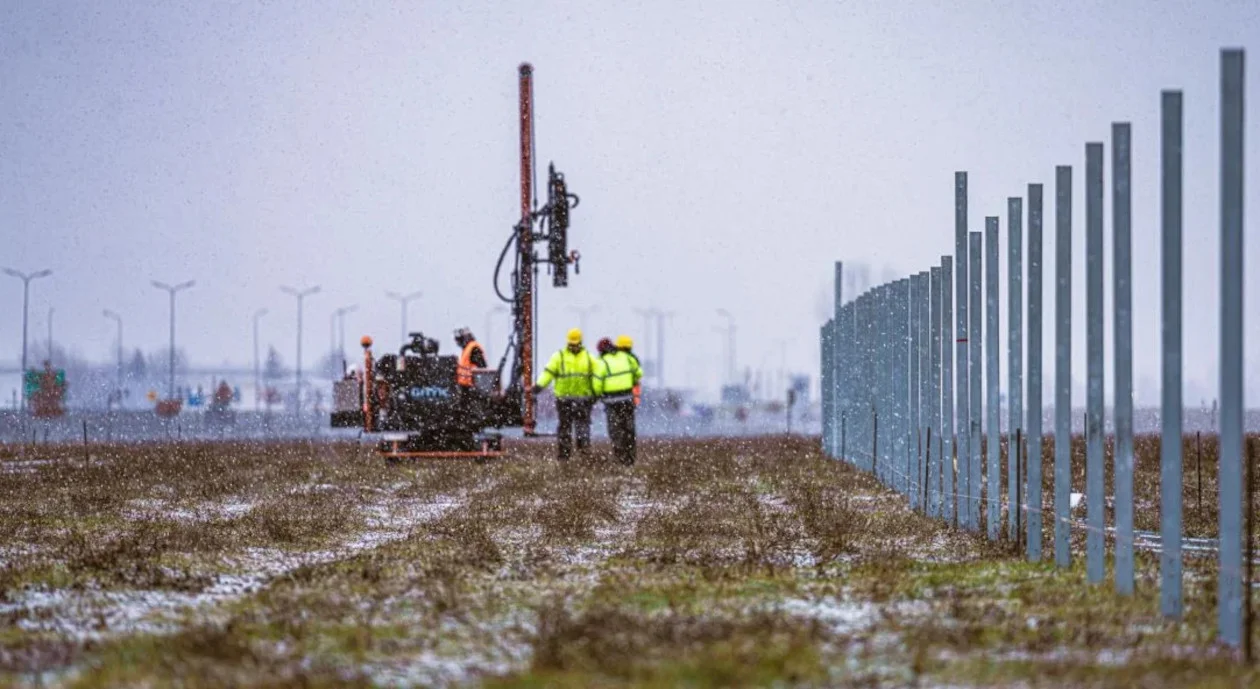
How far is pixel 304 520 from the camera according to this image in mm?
16516

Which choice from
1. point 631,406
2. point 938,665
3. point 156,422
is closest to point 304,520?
point 938,665

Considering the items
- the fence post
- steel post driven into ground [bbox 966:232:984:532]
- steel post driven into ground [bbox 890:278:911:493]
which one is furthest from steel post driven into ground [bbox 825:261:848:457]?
steel post driven into ground [bbox 966:232:984:532]

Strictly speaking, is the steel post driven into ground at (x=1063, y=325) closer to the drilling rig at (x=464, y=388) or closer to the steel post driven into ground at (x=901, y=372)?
the steel post driven into ground at (x=901, y=372)

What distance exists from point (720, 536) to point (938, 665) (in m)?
6.94

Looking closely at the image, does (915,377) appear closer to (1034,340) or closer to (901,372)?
(901,372)

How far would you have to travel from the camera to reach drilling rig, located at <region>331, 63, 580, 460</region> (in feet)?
101

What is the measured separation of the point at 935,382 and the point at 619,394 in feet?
38.9

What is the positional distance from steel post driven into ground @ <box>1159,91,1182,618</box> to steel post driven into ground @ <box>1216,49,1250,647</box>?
55 centimetres

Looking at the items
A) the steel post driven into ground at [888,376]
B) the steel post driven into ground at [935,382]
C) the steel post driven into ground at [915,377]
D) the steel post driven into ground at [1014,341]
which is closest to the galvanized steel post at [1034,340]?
the steel post driven into ground at [1014,341]

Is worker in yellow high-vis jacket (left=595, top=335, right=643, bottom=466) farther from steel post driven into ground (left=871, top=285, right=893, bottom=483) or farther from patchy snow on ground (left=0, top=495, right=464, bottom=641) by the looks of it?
patchy snow on ground (left=0, top=495, right=464, bottom=641)

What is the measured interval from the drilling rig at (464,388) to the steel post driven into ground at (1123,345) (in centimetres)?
2021

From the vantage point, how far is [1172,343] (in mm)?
9141

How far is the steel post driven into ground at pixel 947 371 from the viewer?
648 inches

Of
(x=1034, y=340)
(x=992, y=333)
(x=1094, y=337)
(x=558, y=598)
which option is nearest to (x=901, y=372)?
(x=992, y=333)
